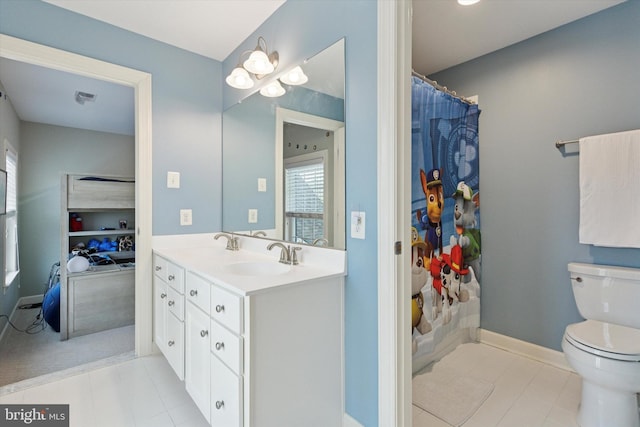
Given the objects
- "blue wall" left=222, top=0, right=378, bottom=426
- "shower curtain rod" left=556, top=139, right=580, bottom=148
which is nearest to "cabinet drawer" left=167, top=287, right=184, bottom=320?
"blue wall" left=222, top=0, right=378, bottom=426

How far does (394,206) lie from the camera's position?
50.4 inches

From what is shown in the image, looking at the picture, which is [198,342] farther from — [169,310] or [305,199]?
[305,199]

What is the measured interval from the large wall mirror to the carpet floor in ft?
4.48

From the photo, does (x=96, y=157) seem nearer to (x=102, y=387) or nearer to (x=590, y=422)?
(x=102, y=387)

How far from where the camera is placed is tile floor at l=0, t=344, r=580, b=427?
5.23 feet

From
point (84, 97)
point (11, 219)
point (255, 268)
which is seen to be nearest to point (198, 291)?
point (255, 268)

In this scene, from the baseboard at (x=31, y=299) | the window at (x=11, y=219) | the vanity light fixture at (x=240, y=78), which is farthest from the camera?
the baseboard at (x=31, y=299)

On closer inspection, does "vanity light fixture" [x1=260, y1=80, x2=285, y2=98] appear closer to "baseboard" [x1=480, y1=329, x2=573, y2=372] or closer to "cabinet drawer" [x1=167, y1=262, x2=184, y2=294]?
"cabinet drawer" [x1=167, y1=262, x2=184, y2=294]

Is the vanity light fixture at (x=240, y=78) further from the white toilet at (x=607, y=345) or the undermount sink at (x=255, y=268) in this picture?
the white toilet at (x=607, y=345)

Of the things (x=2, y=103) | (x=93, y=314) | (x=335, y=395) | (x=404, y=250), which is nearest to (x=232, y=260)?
(x=335, y=395)

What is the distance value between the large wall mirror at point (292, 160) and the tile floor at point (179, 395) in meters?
1.09

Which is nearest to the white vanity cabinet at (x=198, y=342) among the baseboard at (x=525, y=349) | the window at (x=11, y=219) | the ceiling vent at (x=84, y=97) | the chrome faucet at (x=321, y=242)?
the chrome faucet at (x=321, y=242)

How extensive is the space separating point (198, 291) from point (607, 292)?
234cm

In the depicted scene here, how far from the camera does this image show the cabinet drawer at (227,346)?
1.20 metres
